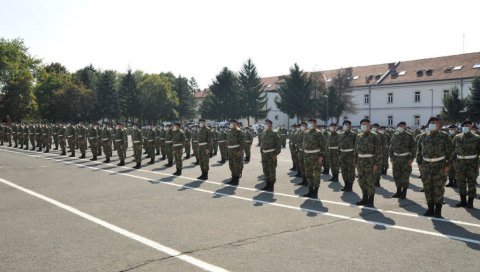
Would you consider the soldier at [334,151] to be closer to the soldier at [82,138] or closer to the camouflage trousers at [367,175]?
the camouflage trousers at [367,175]

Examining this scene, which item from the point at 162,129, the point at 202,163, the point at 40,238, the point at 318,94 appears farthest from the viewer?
the point at 318,94

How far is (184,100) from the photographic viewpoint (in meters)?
80.8

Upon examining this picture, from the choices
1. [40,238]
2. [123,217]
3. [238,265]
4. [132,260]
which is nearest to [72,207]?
[123,217]

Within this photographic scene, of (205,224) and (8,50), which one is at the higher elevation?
(8,50)

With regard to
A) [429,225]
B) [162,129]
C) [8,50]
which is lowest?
[429,225]

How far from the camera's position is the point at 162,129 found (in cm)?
2253

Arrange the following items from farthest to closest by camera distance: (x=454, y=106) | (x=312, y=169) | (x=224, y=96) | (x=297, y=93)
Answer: (x=224, y=96)
(x=297, y=93)
(x=454, y=106)
(x=312, y=169)

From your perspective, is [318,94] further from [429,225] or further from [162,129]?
[429,225]

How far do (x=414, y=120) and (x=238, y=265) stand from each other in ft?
184

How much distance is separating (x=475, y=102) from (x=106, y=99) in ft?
164

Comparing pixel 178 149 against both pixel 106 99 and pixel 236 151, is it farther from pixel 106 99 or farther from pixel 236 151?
pixel 106 99

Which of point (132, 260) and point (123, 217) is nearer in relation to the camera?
point (132, 260)

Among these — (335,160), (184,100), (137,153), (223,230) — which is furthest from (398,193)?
(184,100)

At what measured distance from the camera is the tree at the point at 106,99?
6406 centimetres
